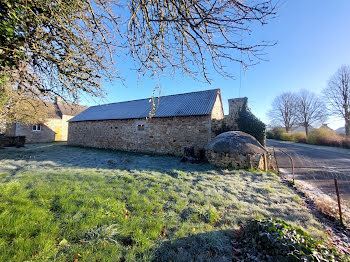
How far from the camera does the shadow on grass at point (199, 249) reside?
207 centimetres

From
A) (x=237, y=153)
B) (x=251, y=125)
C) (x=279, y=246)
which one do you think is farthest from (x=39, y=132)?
(x=279, y=246)

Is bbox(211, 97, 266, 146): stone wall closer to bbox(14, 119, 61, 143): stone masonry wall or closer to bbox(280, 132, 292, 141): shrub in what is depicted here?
bbox(280, 132, 292, 141): shrub

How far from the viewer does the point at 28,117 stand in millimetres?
14859

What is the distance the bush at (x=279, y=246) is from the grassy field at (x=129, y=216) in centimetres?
33

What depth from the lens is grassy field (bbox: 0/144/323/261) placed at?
204 cm

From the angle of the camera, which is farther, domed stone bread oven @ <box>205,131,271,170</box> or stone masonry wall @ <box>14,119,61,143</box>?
stone masonry wall @ <box>14,119,61,143</box>

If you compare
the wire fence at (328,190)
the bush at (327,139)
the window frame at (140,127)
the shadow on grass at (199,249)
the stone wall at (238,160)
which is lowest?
the wire fence at (328,190)

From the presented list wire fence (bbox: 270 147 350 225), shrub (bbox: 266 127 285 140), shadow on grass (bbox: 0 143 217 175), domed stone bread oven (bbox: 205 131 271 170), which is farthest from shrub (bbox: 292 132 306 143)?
shadow on grass (bbox: 0 143 217 175)

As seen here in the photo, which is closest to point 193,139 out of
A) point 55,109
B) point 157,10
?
point 157,10

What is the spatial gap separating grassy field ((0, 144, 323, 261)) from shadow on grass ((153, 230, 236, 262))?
1 centimetres

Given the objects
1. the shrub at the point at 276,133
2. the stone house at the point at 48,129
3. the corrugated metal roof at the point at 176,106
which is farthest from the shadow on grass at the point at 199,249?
the shrub at the point at 276,133

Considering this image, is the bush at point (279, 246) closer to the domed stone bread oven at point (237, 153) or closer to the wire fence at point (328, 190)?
the wire fence at point (328, 190)

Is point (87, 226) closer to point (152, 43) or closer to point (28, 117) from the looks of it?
point (152, 43)

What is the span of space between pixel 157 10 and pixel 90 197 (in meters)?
4.55
